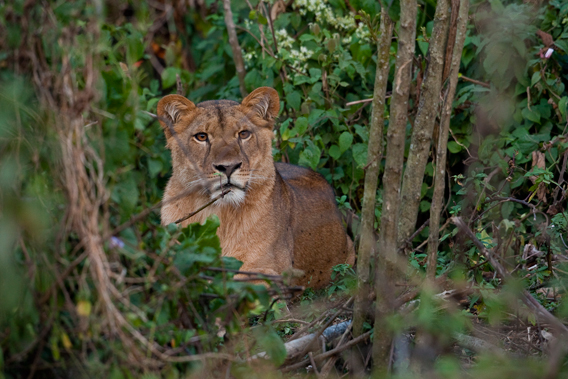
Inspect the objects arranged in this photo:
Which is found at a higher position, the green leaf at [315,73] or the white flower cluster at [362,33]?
the white flower cluster at [362,33]

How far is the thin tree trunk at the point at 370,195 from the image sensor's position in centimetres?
286

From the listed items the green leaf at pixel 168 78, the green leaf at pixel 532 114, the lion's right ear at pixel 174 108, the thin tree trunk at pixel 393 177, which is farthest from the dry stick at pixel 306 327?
the green leaf at pixel 168 78

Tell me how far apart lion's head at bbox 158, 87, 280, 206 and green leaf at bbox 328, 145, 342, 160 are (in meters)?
0.98

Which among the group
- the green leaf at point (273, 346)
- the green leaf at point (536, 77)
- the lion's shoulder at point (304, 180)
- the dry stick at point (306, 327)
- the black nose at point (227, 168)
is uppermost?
the green leaf at point (536, 77)

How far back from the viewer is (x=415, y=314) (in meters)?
2.80

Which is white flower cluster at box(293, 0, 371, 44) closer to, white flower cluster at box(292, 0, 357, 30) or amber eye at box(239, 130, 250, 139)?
white flower cluster at box(292, 0, 357, 30)

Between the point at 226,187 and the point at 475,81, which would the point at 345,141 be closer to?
the point at 475,81

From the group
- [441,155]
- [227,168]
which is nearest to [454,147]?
[227,168]

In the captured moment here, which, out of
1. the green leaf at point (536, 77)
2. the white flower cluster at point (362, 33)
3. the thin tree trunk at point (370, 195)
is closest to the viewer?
the thin tree trunk at point (370, 195)

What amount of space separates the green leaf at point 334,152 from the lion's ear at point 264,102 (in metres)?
0.99

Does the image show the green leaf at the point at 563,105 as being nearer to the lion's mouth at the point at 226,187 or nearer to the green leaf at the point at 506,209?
the green leaf at the point at 506,209

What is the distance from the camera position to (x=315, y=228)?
5.25 m

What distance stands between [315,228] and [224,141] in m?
1.28

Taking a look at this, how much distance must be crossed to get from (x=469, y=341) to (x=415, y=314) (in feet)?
1.15
